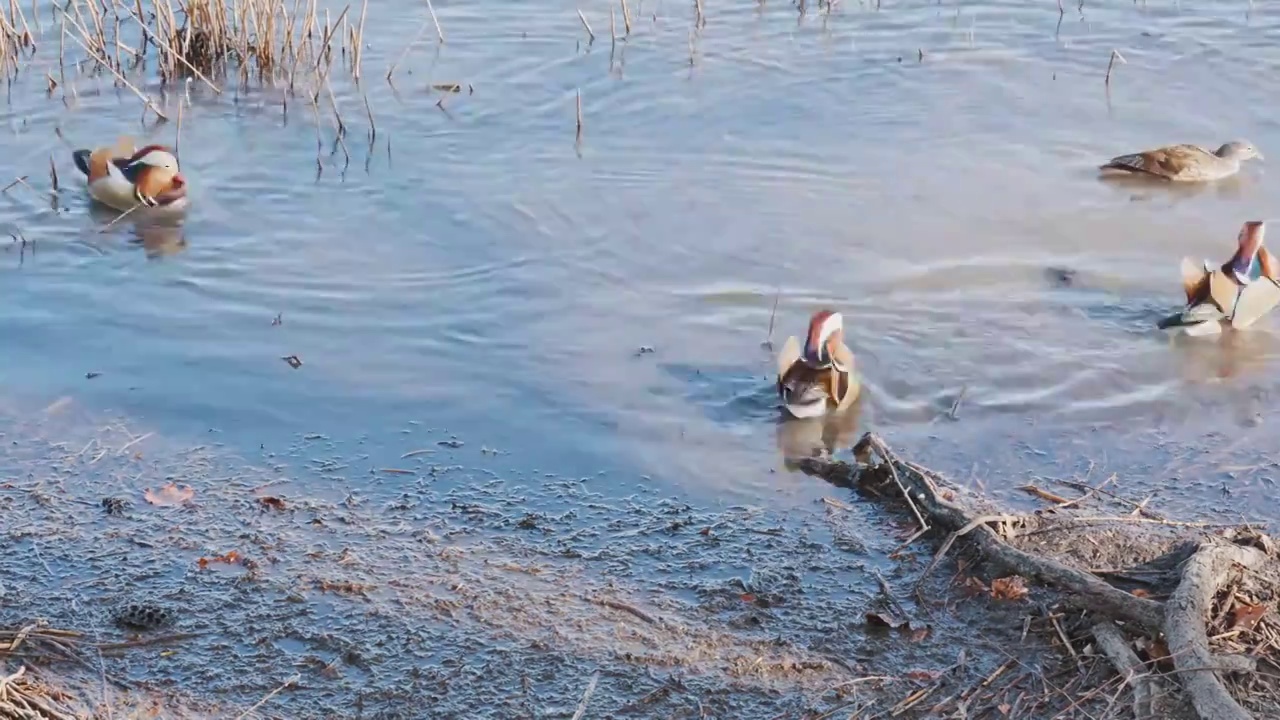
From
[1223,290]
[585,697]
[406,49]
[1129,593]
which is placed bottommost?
[585,697]

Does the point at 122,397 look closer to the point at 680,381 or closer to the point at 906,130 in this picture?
the point at 680,381

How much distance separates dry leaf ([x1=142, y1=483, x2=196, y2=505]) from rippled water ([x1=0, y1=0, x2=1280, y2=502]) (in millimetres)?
Result: 510

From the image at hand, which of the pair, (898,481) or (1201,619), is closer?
(1201,619)

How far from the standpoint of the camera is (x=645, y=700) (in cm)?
433

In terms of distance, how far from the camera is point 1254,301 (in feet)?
24.0

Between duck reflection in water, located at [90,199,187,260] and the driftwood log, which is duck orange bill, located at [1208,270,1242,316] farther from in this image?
duck reflection in water, located at [90,199,187,260]

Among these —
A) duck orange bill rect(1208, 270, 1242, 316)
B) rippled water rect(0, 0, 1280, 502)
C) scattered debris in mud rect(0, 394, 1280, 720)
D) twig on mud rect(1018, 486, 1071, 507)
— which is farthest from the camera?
duck orange bill rect(1208, 270, 1242, 316)

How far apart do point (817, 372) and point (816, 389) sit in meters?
Answer: 0.08

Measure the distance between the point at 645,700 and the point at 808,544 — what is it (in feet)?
3.99

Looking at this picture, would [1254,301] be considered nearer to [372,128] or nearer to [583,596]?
[583,596]

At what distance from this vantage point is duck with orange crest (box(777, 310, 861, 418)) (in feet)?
20.9

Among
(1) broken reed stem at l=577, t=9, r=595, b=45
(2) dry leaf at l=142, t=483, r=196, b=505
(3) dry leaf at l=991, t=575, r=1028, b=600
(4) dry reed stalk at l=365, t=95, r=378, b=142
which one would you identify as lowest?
(2) dry leaf at l=142, t=483, r=196, b=505

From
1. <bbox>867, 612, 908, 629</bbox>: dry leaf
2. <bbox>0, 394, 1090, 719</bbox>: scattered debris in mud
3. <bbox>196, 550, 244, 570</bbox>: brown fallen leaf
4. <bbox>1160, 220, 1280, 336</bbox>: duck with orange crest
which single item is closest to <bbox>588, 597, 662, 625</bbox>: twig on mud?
<bbox>0, 394, 1090, 719</bbox>: scattered debris in mud

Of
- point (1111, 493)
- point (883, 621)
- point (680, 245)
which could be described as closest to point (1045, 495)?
point (1111, 493)
